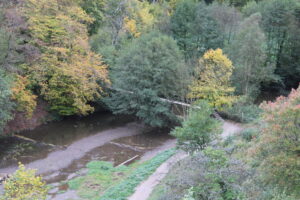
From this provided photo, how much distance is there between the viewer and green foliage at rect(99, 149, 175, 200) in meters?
18.6

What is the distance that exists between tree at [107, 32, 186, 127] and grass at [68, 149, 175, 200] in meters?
5.67

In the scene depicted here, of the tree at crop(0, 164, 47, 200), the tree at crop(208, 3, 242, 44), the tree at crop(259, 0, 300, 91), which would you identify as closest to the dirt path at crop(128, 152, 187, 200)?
the tree at crop(0, 164, 47, 200)

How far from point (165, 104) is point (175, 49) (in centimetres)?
495

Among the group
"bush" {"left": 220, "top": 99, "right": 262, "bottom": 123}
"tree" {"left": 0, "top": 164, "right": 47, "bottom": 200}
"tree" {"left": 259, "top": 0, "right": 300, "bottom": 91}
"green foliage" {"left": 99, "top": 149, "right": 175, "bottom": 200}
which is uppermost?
"tree" {"left": 259, "top": 0, "right": 300, "bottom": 91}

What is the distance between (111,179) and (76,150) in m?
5.71

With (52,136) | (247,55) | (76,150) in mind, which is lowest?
(76,150)

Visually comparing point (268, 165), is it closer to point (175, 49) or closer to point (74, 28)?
point (175, 49)

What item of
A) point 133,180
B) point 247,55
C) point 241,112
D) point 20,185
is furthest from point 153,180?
point 247,55

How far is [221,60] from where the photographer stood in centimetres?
3002

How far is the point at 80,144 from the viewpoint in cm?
2791

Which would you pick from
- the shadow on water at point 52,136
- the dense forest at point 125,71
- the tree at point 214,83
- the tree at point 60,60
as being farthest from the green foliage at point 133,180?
the tree at point 60,60

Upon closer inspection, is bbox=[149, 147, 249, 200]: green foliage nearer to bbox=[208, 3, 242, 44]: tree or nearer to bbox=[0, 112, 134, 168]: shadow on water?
bbox=[0, 112, 134, 168]: shadow on water

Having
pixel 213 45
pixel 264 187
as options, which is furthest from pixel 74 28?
pixel 264 187

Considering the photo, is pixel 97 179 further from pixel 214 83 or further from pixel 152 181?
pixel 214 83
